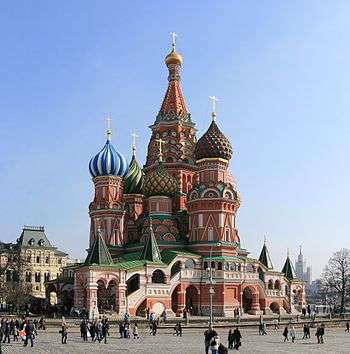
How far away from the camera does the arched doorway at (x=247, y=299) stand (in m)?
61.3

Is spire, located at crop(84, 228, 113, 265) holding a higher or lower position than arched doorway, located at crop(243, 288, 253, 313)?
higher

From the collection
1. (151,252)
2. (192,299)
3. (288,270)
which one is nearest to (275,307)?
(288,270)

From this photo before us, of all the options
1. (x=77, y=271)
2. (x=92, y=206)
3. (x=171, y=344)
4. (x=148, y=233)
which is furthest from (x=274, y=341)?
(x=92, y=206)

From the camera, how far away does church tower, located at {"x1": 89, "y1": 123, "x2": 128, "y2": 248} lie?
66.3 metres

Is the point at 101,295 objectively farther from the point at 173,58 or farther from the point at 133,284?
the point at 173,58

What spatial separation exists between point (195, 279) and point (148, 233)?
709cm

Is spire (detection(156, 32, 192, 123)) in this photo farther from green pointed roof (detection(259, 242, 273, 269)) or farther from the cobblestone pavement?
the cobblestone pavement

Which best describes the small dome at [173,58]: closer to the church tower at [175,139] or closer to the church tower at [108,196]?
the church tower at [175,139]

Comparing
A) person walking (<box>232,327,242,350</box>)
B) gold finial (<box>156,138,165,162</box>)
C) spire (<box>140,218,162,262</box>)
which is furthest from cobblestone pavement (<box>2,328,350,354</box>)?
gold finial (<box>156,138,165,162</box>)

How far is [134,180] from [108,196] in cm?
551

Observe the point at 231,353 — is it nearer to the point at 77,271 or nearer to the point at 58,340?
the point at 58,340

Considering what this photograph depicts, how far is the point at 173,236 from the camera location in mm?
62531

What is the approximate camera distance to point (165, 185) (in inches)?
2518

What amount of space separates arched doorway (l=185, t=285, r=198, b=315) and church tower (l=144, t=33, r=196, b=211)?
10.6 metres
